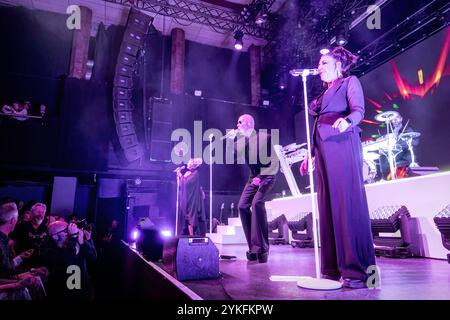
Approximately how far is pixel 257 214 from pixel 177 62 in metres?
8.46

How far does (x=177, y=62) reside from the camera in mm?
10383

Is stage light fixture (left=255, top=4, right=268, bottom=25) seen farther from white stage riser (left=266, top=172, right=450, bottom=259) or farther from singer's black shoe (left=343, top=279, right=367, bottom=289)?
singer's black shoe (left=343, top=279, right=367, bottom=289)

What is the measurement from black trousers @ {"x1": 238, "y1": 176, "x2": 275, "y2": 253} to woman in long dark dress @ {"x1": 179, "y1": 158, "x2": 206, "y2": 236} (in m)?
2.14

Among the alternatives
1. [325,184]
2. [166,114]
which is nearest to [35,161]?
[166,114]

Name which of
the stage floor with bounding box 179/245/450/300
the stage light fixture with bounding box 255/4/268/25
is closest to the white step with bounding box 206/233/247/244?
the stage floor with bounding box 179/245/450/300

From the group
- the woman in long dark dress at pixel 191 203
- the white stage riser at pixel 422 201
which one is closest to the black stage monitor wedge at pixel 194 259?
the white stage riser at pixel 422 201

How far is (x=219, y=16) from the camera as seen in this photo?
365 inches

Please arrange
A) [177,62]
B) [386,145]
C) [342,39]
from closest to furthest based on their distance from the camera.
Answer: [386,145] < [342,39] < [177,62]

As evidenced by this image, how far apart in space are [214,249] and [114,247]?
23.2 ft

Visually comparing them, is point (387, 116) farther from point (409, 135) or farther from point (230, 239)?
point (230, 239)

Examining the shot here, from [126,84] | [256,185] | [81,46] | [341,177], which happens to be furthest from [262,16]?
[341,177]

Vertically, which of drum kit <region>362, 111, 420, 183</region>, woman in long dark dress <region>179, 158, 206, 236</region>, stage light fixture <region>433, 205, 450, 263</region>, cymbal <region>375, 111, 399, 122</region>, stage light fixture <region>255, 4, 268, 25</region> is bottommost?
stage light fixture <region>433, 205, 450, 263</region>

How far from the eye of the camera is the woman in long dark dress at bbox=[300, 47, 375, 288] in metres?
1.82

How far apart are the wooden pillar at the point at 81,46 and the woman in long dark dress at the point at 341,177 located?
9.00 metres
